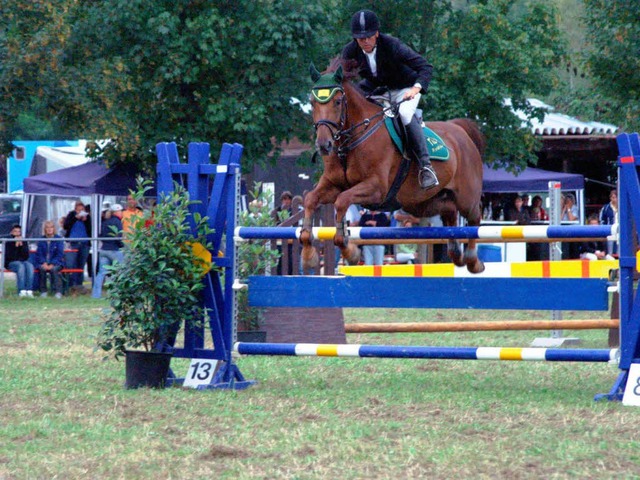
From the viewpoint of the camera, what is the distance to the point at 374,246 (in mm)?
16562

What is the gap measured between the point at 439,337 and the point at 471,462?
245 inches

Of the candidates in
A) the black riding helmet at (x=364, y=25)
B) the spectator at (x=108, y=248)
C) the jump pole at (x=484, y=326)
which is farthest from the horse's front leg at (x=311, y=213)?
the spectator at (x=108, y=248)

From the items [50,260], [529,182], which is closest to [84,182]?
[50,260]

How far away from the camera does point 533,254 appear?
1728 cm

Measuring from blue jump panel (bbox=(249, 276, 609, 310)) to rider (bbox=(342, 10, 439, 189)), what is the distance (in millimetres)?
789

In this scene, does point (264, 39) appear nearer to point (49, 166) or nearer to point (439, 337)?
point (49, 166)

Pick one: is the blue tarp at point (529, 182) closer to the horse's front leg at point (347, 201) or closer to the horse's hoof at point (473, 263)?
the horse's hoof at point (473, 263)

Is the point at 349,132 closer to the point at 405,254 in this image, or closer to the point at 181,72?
the point at 405,254

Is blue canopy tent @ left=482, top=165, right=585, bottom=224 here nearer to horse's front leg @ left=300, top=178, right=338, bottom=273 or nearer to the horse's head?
horse's front leg @ left=300, top=178, right=338, bottom=273

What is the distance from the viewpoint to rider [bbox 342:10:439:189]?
7.08m

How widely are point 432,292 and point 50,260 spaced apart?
38.5 ft

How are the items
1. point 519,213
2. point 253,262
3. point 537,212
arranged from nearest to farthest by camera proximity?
1. point 253,262
2. point 519,213
3. point 537,212

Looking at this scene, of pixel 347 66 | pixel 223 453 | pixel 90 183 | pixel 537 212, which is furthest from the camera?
pixel 537 212

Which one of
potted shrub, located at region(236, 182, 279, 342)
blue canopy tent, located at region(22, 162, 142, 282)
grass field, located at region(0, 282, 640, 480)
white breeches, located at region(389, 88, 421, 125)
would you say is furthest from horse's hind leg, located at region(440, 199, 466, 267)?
blue canopy tent, located at region(22, 162, 142, 282)
